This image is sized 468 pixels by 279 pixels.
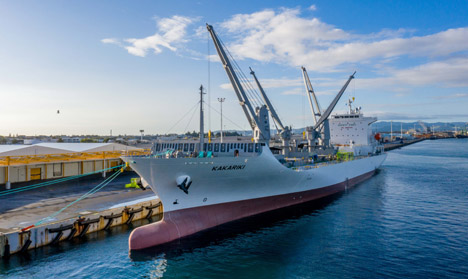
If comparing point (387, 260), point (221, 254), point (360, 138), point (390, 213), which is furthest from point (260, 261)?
point (360, 138)

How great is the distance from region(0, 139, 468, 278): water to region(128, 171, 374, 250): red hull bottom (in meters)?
0.71

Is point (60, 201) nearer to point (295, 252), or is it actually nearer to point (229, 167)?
point (229, 167)

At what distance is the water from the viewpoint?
15.2m

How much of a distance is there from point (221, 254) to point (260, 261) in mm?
2419

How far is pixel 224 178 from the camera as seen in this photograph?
21203mm

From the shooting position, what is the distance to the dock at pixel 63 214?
17531mm

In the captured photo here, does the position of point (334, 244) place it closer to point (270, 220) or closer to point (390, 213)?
point (270, 220)

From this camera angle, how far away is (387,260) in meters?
16.2

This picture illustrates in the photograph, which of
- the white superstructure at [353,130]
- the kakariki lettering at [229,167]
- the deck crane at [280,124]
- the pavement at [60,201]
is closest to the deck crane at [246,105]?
the deck crane at [280,124]

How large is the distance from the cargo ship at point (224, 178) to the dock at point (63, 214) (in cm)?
448

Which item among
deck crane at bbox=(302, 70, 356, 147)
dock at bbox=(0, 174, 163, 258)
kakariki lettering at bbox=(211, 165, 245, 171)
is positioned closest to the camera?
dock at bbox=(0, 174, 163, 258)

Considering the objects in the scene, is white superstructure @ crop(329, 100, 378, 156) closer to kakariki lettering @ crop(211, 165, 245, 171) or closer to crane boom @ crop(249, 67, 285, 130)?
crane boom @ crop(249, 67, 285, 130)

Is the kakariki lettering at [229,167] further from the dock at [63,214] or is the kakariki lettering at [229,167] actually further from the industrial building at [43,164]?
the industrial building at [43,164]

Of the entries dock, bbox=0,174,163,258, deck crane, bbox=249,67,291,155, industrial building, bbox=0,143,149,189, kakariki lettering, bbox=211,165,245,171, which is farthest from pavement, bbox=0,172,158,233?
A: deck crane, bbox=249,67,291,155
